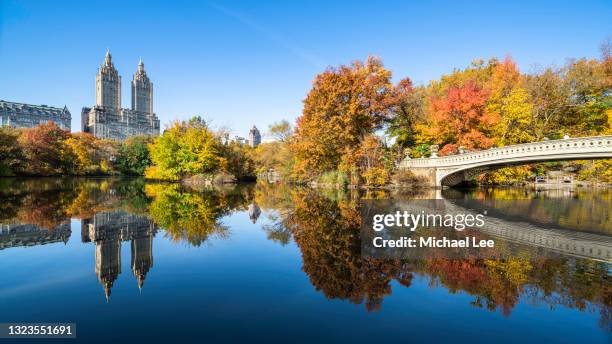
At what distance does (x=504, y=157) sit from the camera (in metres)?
19.8

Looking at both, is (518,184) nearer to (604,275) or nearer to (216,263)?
(604,275)

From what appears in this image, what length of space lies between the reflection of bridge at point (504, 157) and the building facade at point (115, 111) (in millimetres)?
140177

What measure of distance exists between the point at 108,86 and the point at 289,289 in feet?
559

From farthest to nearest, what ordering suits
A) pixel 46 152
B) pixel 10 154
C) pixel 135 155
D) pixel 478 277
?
pixel 135 155
pixel 46 152
pixel 10 154
pixel 478 277

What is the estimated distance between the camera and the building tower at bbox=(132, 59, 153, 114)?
15800 cm

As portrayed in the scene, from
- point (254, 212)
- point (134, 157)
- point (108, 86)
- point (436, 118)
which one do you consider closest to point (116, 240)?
point (254, 212)

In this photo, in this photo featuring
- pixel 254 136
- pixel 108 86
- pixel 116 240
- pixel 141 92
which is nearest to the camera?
pixel 116 240

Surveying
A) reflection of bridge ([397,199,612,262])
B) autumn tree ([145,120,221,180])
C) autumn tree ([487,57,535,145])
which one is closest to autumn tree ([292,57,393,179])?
autumn tree ([487,57,535,145])

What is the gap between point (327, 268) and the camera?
5.97 metres

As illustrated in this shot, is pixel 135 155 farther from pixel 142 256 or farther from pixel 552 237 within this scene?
pixel 552 237

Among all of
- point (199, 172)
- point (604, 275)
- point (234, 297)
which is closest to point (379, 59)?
point (199, 172)

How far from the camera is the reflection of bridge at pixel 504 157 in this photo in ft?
52.6

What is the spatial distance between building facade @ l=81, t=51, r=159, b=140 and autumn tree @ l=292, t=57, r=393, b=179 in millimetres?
133290

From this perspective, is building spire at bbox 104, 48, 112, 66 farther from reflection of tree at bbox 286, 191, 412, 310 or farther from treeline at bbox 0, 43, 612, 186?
reflection of tree at bbox 286, 191, 412, 310
